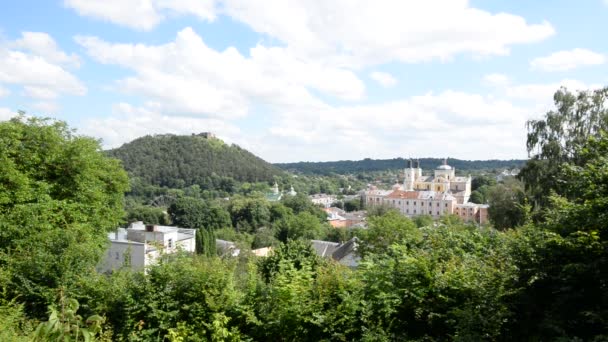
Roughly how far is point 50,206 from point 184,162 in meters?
120

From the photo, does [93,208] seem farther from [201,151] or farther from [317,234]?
[201,151]

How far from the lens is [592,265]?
5.17m

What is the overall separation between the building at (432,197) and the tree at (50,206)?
206 ft

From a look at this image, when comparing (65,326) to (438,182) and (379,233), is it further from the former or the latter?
(438,182)

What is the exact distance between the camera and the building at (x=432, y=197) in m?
84.0

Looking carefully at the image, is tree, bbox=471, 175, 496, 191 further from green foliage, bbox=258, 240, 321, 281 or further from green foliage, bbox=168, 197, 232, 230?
green foliage, bbox=258, 240, 321, 281

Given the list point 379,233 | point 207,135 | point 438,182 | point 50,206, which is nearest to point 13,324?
point 50,206

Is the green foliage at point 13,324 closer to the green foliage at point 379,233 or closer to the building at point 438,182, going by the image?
the green foliage at point 379,233

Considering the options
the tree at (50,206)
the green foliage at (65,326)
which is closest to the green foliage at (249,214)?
the tree at (50,206)

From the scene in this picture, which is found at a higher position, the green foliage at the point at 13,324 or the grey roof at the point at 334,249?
the green foliage at the point at 13,324

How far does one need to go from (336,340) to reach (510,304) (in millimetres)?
2606

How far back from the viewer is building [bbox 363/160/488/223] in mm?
84000

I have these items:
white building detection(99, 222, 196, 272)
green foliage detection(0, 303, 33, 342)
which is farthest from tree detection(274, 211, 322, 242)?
green foliage detection(0, 303, 33, 342)

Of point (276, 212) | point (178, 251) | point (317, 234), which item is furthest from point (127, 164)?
point (178, 251)
